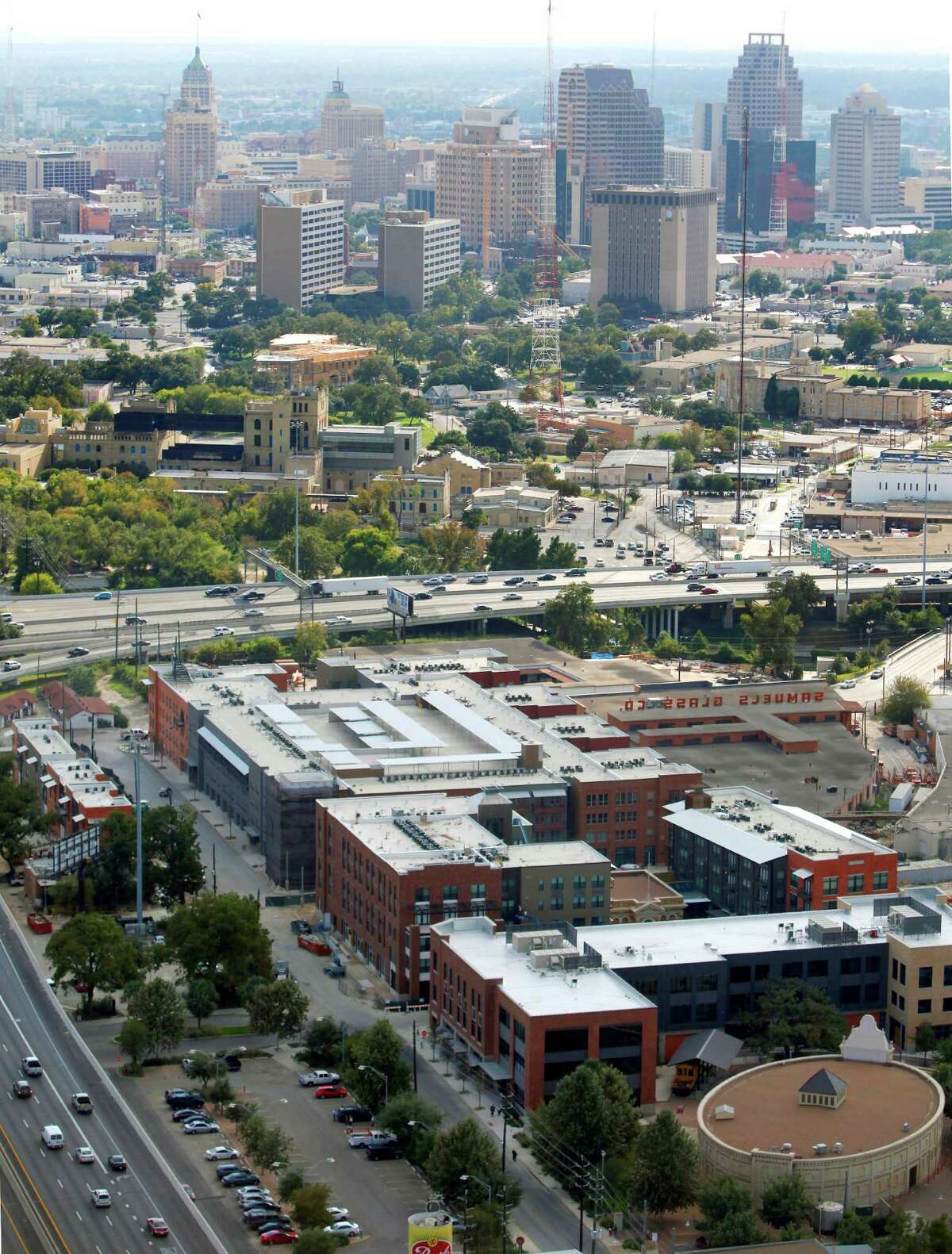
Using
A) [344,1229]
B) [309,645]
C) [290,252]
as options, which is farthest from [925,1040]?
[290,252]

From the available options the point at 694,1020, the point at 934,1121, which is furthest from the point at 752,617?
the point at 934,1121

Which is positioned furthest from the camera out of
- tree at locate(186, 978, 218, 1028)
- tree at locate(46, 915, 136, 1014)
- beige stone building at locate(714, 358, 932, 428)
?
beige stone building at locate(714, 358, 932, 428)

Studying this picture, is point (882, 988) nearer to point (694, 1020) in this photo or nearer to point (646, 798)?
point (694, 1020)

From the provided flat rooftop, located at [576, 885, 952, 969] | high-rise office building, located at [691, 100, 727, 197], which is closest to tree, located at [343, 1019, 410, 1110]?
flat rooftop, located at [576, 885, 952, 969]

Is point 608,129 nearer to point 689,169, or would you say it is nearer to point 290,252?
point 689,169

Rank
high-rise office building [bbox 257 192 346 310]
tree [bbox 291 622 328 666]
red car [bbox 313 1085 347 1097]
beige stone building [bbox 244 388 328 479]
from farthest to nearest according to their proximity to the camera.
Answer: high-rise office building [bbox 257 192 346 310], beige stone building [bbox 244 388 328 479], tree [bbox 291 622 328 666], red car [bbox 313 1085 347 1097]

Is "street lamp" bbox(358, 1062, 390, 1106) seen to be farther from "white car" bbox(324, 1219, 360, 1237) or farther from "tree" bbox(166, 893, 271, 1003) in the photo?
"tree" bbox(166, 893, 271, 1003)
